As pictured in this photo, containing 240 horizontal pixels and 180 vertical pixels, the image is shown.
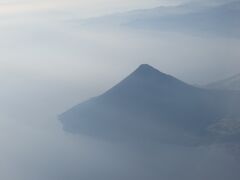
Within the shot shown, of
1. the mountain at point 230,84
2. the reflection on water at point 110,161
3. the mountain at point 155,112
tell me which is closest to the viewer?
the reflection on water at point 110,161

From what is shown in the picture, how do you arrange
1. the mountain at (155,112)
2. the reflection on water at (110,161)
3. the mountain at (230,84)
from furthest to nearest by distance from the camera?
1. the mountain at (230,84)
2. the mountain at (155,112)
3. the reflection on water at (110,161)

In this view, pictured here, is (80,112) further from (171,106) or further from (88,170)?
(88,170)

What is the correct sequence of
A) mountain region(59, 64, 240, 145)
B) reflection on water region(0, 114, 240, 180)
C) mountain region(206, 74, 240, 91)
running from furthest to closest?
mountain region(206, 74, 240, 91)
mountain region(59, 64, 240, 145)
reflection on water region(0, 114, 240, 180)

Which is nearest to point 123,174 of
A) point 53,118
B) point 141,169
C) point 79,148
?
point 141,169

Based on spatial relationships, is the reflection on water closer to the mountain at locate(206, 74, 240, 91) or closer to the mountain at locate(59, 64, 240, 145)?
the mountain at locate(59, 64, 240, 145)

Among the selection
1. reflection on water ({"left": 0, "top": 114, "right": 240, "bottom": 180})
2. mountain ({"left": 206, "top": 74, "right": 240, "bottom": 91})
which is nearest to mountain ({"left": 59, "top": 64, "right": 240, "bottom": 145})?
reflection on water ({"left": 0, "top": 114, "right": 240, "bottom": 180})

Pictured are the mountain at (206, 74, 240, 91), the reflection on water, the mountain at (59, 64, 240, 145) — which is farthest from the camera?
the mountain at (206, 74, 240, 91)

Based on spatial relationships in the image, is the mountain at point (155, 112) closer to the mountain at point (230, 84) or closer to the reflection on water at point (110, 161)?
the reflection on water at point (110, 161)

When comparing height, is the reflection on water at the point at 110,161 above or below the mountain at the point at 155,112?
below

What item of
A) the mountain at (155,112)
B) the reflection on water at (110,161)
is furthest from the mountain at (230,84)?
the reflection on water at (110,161)
